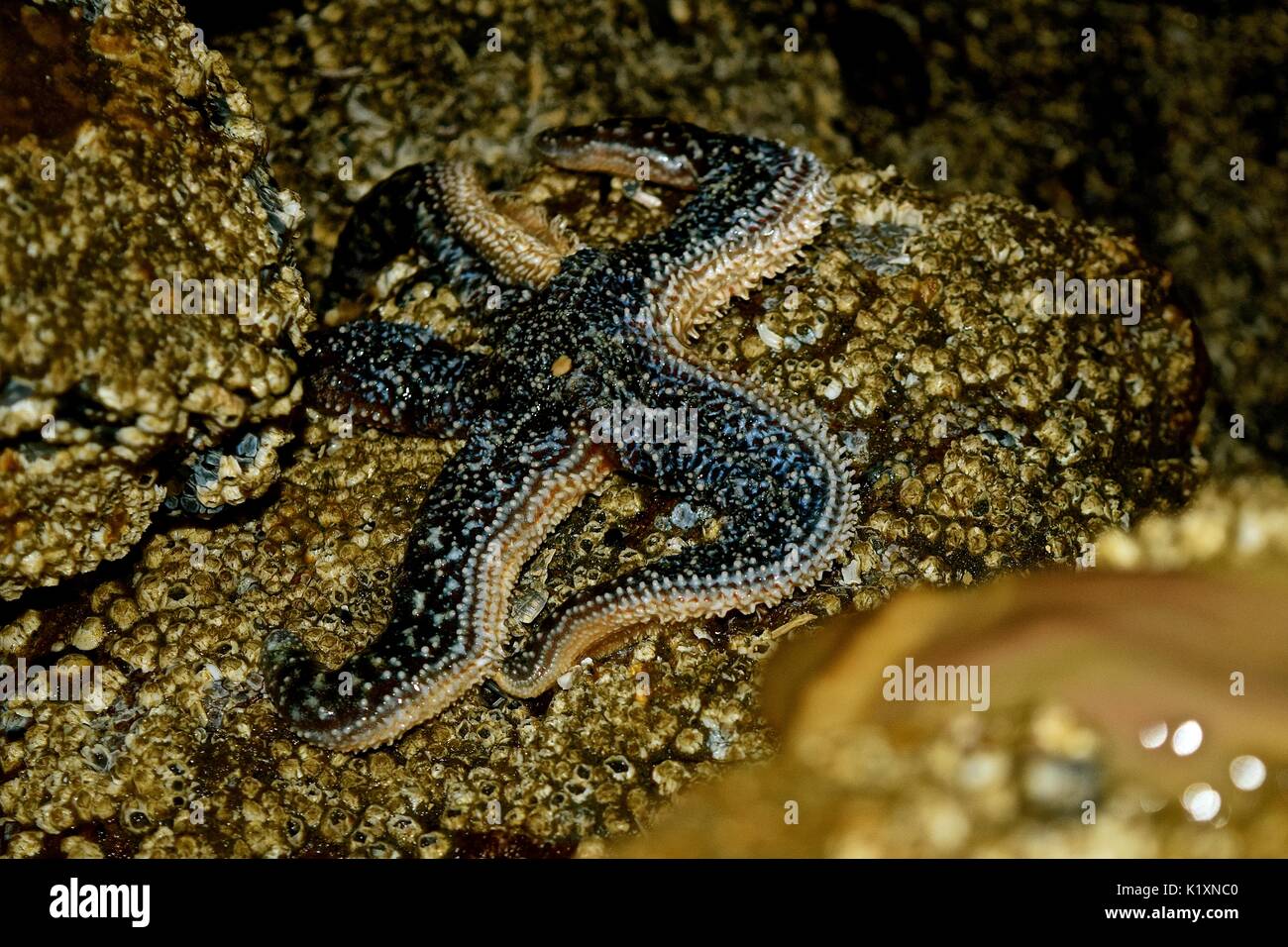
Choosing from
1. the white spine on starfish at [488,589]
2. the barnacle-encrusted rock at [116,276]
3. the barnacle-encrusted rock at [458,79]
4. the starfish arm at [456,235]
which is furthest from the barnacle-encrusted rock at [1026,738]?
the barnacle-encrusted rock at [458,79]

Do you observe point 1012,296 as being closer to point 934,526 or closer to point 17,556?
point 934,526

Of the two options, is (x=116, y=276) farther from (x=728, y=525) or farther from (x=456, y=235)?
(x=728, y=525)

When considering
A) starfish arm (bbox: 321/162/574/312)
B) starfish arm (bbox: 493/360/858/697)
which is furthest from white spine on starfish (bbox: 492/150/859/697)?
starfish arm (bbox: 321/162/574/312)

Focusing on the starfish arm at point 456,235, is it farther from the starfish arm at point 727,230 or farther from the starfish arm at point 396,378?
the starfish arm at point 727,230

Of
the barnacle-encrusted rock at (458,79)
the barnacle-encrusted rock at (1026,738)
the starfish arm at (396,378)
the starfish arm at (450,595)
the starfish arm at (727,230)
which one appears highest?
the barnacle-encrusted rock at (458,79)

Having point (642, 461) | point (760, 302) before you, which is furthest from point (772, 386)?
point (642, 461)

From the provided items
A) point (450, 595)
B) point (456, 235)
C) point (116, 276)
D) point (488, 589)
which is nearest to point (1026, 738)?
point (488, 589)
